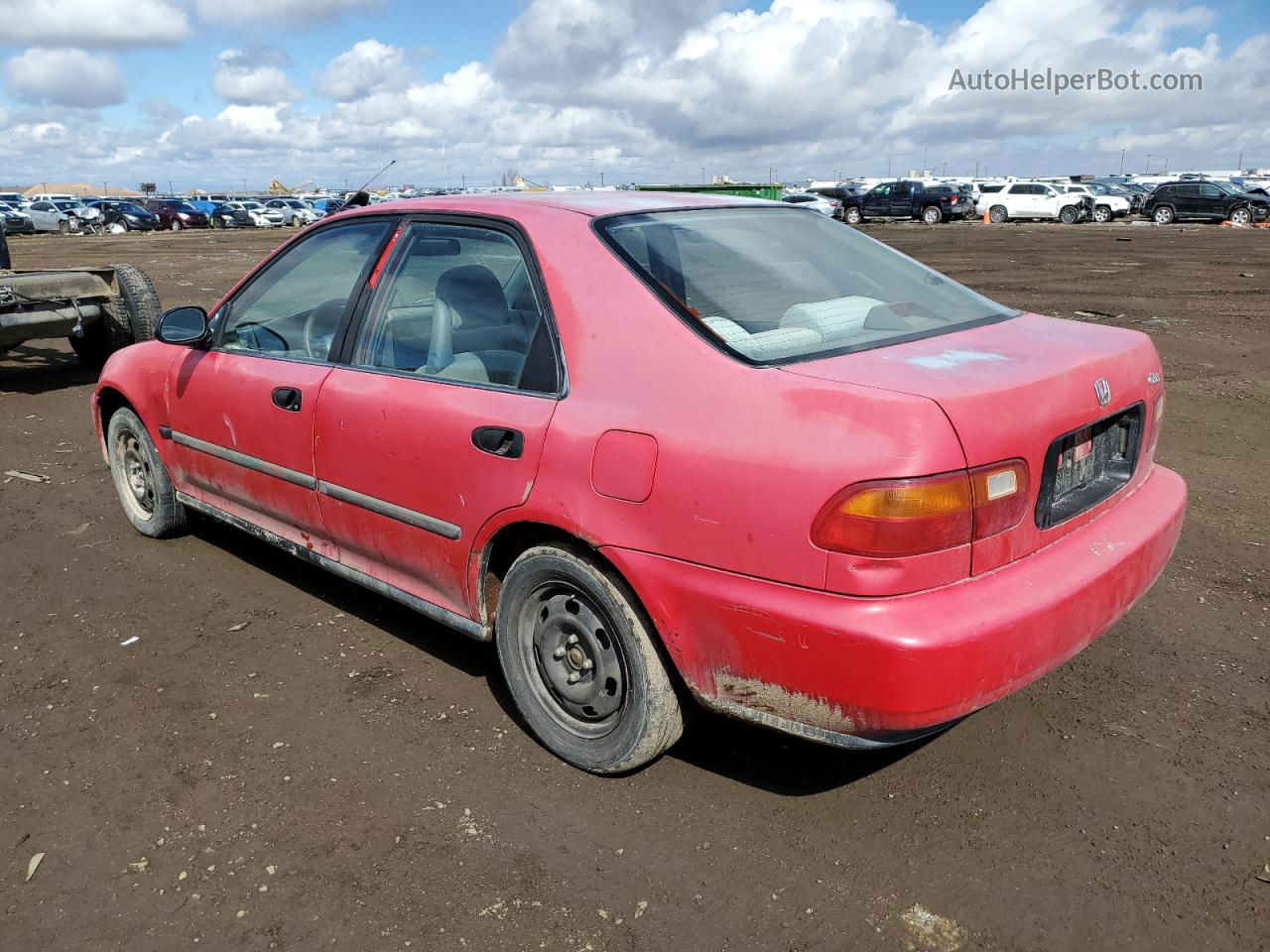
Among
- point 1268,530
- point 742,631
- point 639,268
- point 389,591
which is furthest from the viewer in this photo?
point 1268,530

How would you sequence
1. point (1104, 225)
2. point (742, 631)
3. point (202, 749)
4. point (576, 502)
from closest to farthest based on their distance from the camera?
point (742, 631)
point (576, 502)
point (202, 749)
point (1104, 225)

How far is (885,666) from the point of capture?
2238 millimetres

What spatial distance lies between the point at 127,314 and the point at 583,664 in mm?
7947

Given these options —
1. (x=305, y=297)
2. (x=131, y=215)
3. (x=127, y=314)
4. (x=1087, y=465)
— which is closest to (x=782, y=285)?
(x=1087, y=465)

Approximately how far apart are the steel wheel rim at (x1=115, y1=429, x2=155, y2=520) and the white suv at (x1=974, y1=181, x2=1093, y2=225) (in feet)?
132

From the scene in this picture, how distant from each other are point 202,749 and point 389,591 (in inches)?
29.6

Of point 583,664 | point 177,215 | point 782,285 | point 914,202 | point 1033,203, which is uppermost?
point 782,285

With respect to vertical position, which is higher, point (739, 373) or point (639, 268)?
point (639, 268)

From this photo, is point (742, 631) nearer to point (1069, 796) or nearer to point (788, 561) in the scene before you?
point (788, 561)

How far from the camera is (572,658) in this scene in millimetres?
2959

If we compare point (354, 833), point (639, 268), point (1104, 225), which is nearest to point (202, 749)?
point (354, 833)

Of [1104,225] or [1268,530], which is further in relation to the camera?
[1104,225]

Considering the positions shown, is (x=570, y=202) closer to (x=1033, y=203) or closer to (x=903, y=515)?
(x=903, y=515)

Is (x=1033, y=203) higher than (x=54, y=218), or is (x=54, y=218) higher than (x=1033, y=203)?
(x=54, y=218)
